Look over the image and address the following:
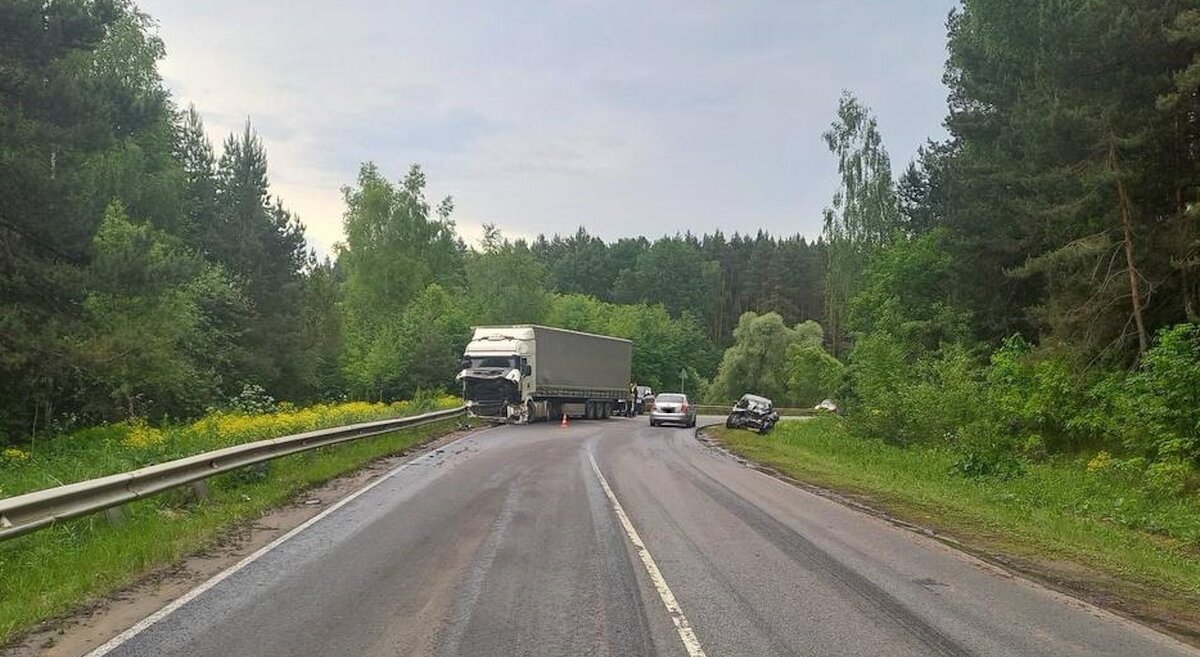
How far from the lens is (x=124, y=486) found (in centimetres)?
1012

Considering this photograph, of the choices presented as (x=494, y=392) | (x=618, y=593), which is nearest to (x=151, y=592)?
(x=618, y=593)

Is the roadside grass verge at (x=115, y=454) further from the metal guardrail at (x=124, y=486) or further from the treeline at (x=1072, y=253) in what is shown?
the treeline at (x=1072, y=253)

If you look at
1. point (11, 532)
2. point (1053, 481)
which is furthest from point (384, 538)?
point (1053, 481)

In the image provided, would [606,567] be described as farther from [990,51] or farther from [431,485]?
[990,51]

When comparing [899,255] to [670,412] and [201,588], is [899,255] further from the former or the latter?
[201,588]

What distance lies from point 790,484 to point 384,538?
9913mm

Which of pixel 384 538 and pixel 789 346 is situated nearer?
pixel 384 538

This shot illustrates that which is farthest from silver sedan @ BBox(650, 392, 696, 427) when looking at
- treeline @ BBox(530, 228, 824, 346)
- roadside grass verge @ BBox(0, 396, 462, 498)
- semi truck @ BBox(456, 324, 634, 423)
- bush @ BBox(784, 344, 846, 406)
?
treeline @ BBox(530, 228, 824, 346)

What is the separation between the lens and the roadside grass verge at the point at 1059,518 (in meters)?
9.05

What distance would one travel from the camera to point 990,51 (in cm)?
3253

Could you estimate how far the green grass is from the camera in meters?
7.29

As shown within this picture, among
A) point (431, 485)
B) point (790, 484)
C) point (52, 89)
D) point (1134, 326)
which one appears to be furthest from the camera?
point (52, 89)

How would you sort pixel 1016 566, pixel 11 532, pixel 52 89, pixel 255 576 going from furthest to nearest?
pixel 52 89
pixel 1016 566
pixel 255 576
pixel 11 532

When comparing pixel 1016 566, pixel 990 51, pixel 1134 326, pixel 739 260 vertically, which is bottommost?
pixel 1016 566
